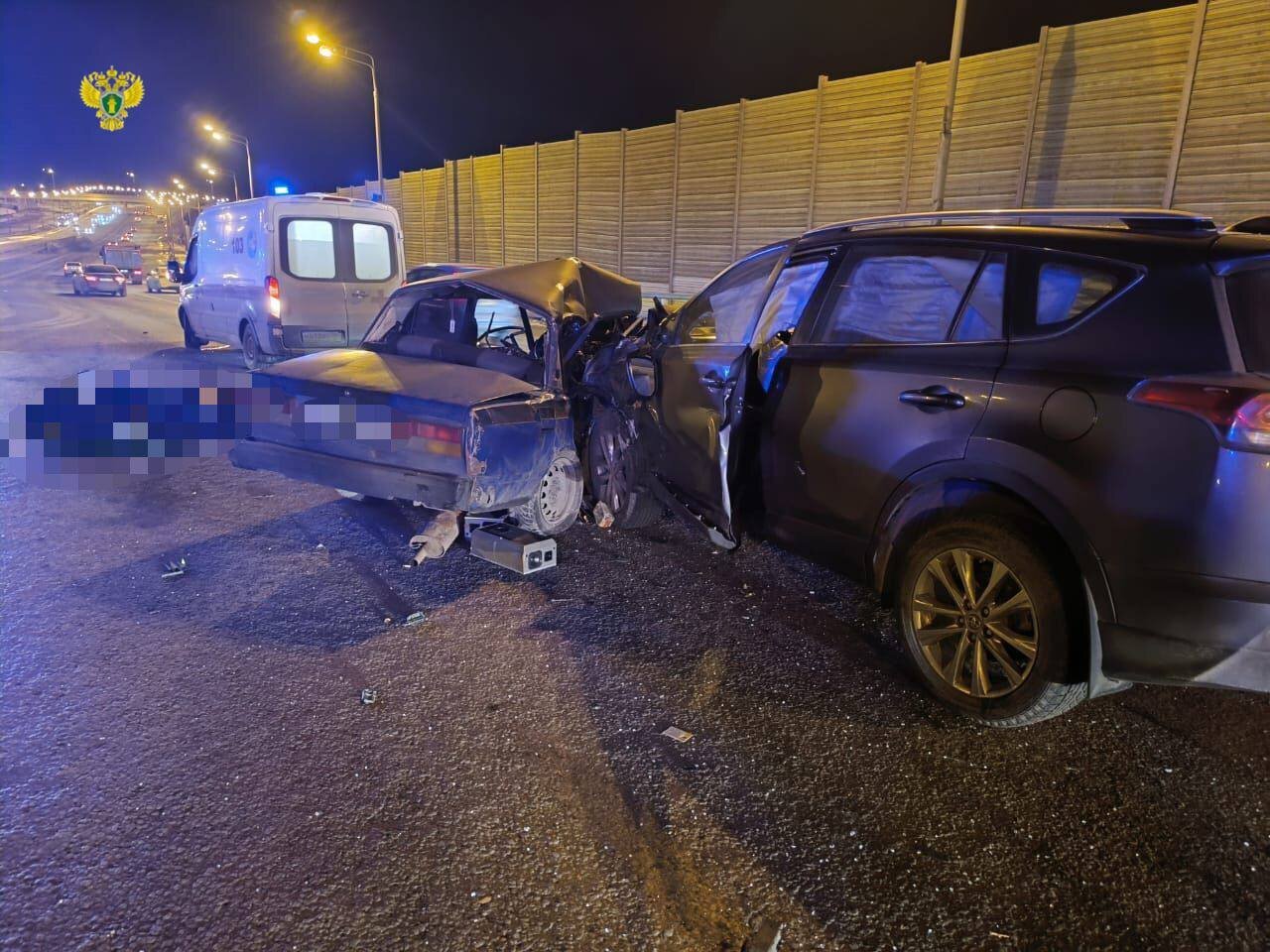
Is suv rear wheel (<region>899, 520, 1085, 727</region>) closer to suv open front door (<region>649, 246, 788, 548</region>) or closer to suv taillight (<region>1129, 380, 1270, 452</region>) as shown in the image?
suv taillight (<region>1129, 380, 1270, 452</region>)

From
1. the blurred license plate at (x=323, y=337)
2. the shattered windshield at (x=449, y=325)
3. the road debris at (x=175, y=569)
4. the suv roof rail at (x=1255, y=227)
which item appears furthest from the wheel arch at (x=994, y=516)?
the blurred license plate at (x=323, y=337)

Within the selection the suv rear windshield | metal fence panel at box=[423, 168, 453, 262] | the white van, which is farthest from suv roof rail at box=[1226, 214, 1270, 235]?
metal fence panel at box=[423, 168, 453, 262]

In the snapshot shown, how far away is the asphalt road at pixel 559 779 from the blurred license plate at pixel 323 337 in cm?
678

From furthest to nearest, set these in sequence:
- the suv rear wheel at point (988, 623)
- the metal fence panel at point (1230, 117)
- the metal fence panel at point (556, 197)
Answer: the metal fence panel at point (556, 197) < the metal fence panel at point (1230, 117) < the suv rear wheel at point (988, 623)

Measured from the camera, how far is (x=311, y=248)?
10.6 m

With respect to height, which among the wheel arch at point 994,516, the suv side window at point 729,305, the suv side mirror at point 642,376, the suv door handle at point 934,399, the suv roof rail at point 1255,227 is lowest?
the wheel arch at point 994,516

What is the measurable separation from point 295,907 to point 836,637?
2.60 meters

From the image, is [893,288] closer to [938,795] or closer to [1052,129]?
[938,795]

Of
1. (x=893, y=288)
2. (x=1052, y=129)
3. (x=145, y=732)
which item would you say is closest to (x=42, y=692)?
(x=145, y=732)

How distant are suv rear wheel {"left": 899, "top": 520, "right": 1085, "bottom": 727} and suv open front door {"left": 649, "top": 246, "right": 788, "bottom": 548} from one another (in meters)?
1.06

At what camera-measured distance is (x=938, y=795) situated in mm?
2697

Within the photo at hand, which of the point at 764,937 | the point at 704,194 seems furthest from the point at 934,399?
the point at 704,194

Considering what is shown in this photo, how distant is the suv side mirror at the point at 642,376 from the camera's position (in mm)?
4695

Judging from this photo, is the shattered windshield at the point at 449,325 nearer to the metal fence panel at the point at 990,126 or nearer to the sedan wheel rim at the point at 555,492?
the sedan wheel rim at the point at 555,492
